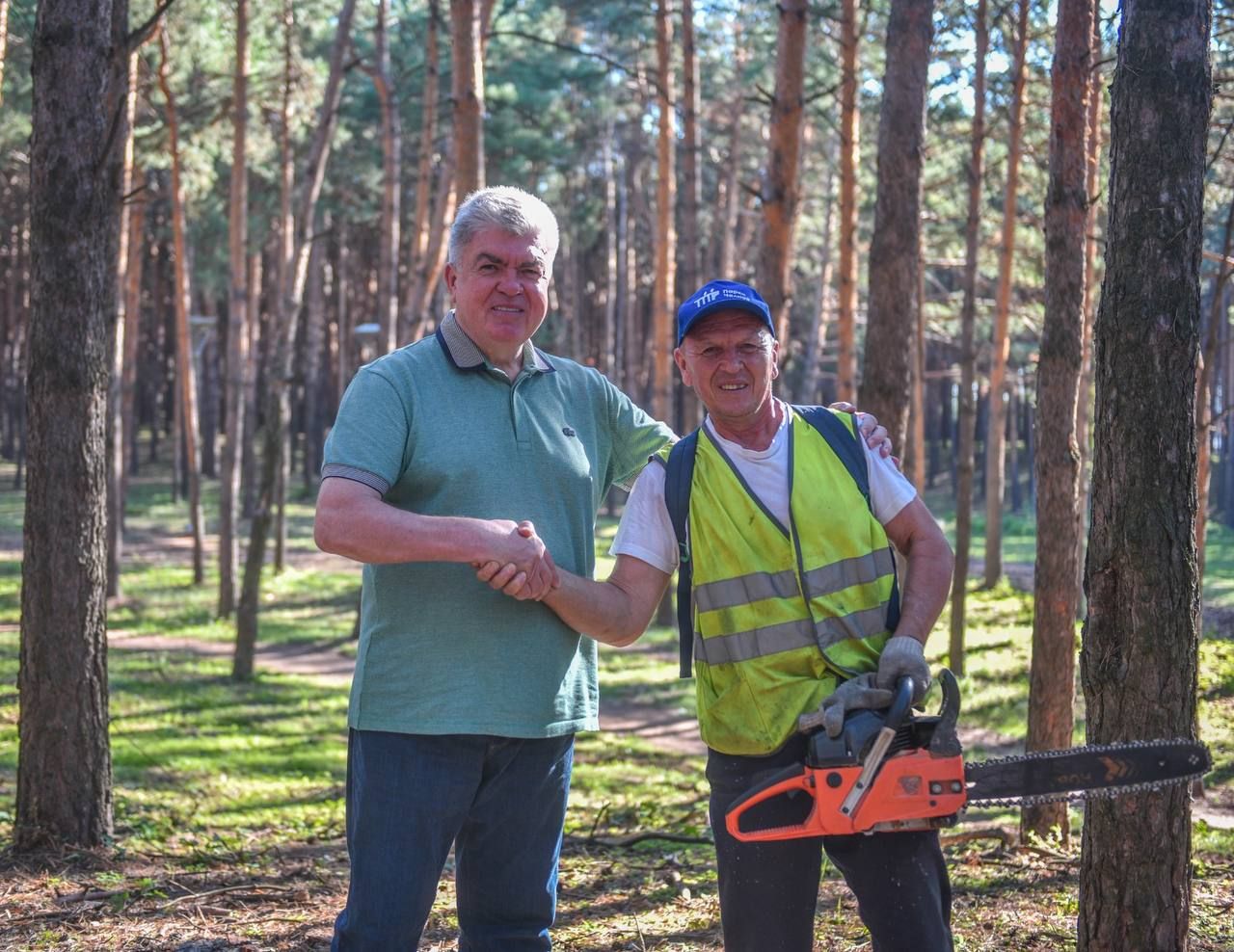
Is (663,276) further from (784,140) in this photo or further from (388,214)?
(784,140)

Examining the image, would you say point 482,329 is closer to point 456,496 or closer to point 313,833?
point 456,496

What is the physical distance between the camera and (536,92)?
2819 centimetres

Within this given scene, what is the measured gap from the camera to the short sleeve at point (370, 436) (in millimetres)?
3238

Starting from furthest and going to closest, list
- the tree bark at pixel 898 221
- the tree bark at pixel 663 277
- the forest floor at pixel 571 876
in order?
the tree bark at pixel 663 277
the tree bark at pixel 898 221
the forest floor at pixel 571 876

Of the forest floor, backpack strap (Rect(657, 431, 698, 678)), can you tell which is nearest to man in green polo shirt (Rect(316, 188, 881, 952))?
backpack strap (Rect(657, 431, 698, 678))

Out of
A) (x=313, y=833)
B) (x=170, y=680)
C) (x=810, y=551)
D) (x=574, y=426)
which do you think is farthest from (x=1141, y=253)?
(x=170, y=680)

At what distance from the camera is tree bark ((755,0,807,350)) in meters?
10.2

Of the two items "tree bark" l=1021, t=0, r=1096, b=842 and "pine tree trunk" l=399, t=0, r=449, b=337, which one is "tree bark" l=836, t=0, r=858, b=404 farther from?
"tree bark" l=1021, t=0, r=1096, b=842

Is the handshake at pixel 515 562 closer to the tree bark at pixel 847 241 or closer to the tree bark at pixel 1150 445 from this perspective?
the tree bark at pixel 1150 445

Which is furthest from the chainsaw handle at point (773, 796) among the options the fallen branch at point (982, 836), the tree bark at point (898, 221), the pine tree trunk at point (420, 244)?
the pine tree trunk at point (420, 244)

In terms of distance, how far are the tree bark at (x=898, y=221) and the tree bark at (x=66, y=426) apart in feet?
14.4

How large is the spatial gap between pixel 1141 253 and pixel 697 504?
1418 mm

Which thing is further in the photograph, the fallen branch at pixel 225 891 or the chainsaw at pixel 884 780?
the fallen branch at pixel 225 891

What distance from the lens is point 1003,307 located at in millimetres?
16594
